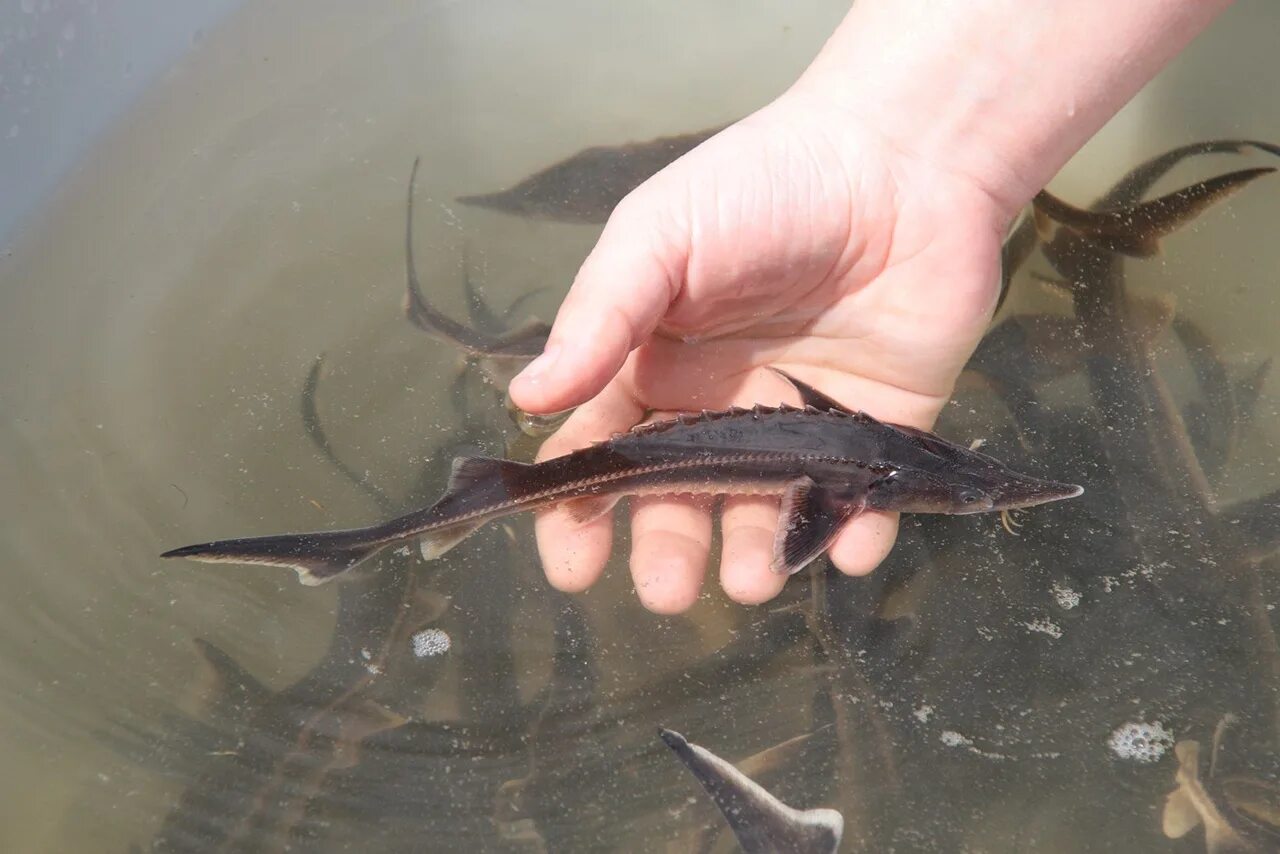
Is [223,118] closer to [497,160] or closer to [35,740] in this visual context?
[497,160]

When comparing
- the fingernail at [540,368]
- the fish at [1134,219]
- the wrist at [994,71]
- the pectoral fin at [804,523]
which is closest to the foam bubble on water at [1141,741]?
the pectoral fin at [804,523]

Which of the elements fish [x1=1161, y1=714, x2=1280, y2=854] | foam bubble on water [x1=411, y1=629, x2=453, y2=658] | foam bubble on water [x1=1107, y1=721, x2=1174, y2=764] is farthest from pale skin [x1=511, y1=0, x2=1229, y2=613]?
fish [x1=1161, y1=714, x2=1280, y2=854]

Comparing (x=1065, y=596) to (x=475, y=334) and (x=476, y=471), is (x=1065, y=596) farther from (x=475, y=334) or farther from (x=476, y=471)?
(x=475, y=334)

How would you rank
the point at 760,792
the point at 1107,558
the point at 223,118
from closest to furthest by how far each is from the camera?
the point at 760,792 → the point at 1107,558 → the point at 223,118

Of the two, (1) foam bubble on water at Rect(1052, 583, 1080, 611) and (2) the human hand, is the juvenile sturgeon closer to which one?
(2) the human hand

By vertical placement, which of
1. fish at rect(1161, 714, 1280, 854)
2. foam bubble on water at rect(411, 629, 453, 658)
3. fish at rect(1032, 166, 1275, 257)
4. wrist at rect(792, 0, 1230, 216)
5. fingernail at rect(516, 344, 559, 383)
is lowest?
foam bubble on water at rect(411, 629, 453, 658)

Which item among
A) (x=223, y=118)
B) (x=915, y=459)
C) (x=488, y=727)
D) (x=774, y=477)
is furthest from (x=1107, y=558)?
(x=223, y=118)

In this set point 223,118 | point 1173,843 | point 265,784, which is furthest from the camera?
point 223,118

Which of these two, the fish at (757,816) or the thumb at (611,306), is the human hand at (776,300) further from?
the fish at (757,816)
